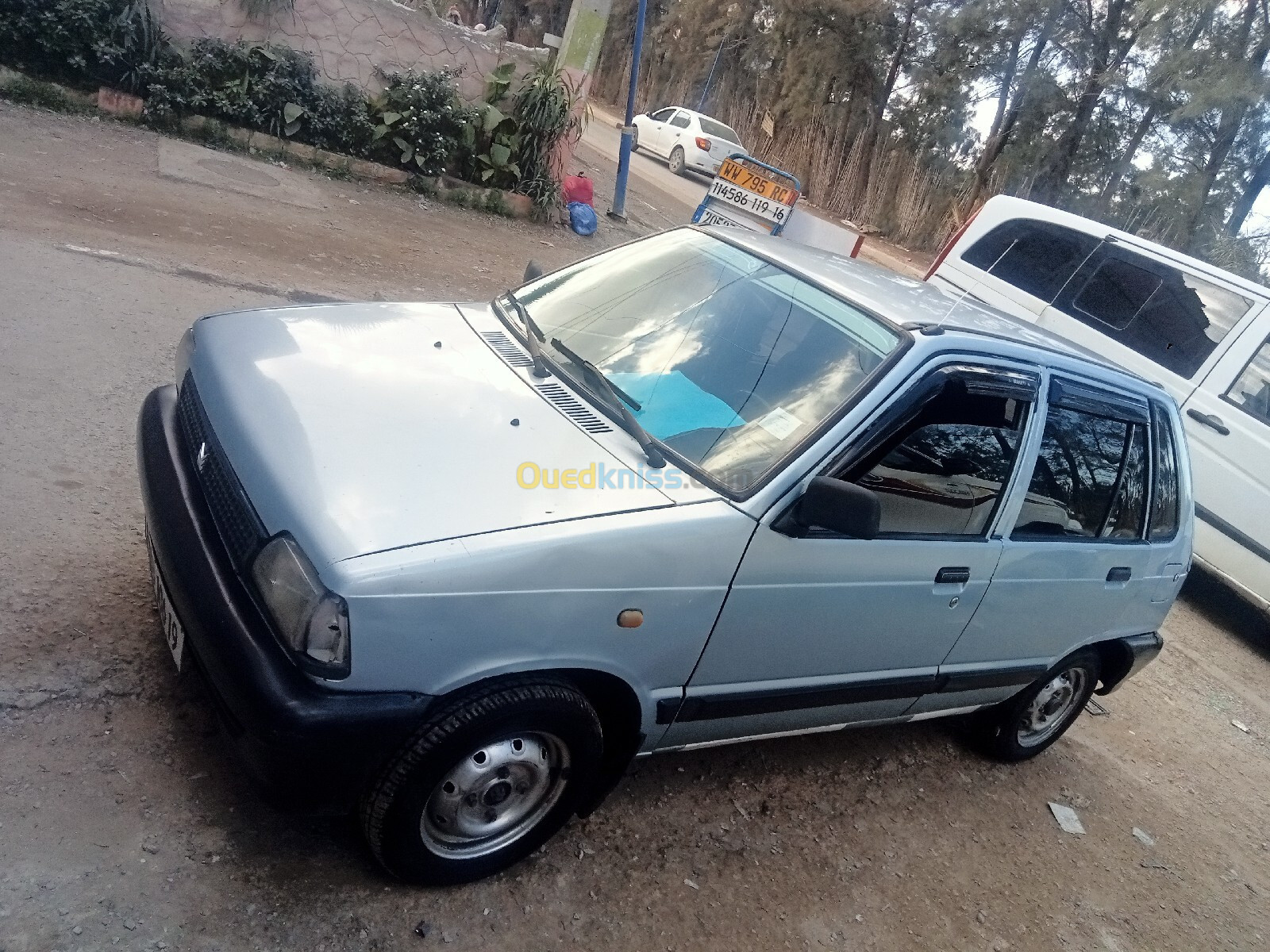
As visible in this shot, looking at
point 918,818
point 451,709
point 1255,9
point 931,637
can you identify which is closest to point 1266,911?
point 918,818

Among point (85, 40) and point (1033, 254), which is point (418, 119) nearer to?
point (85, 40)

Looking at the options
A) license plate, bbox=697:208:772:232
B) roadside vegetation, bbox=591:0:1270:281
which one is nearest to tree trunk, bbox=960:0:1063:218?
roadside vegetation, bbox=591:0:1270:281

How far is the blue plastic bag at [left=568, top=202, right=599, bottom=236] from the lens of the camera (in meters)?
11.5

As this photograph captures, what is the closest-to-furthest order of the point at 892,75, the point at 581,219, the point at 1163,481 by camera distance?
the point at 1163,481, the point at 581,219, the point at 892,75

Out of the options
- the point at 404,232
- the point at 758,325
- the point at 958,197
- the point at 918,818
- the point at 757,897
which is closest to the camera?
the point at 757,897

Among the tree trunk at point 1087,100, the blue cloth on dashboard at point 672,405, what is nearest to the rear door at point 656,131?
the tree trunk at point 1087,100

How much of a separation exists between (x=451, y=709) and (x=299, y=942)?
697mm

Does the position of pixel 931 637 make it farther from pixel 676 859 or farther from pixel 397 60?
pixel 397 60

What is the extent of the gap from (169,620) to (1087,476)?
3.14m

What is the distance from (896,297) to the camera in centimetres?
331

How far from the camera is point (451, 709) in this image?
225 cm

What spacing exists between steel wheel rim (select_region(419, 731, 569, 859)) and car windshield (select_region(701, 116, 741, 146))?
70.6ft

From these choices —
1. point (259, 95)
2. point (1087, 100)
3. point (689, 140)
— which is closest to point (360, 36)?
point (259, 95)

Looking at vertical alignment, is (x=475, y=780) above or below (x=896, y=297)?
below
